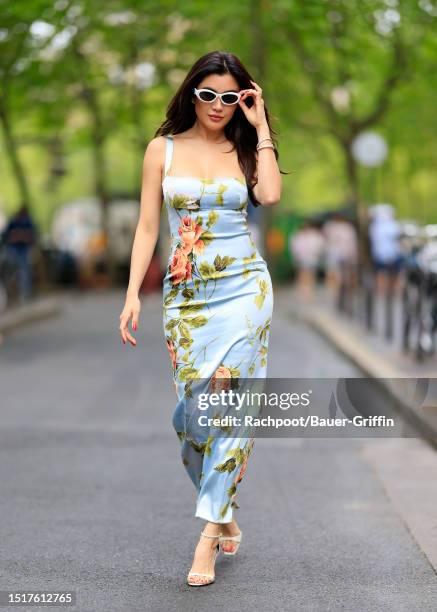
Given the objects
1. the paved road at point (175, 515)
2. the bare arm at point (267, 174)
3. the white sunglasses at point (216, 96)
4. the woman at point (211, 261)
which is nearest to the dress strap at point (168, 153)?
the woman at point (211, 261)

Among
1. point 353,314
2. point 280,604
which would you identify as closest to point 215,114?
point 280,604

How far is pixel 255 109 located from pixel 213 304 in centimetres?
73

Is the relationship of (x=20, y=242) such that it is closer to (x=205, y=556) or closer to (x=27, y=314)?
(x=27, y=314)

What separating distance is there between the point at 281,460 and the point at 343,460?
375mm

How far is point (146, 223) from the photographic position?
200 inches

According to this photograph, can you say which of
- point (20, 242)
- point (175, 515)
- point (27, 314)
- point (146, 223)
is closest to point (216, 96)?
point (146, 223)

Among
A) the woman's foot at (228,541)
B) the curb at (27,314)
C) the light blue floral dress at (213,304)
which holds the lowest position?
the curb at (27,314)

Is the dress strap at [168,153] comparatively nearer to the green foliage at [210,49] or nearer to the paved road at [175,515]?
the paved road at [175,515]

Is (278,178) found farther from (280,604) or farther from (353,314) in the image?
(353,314)

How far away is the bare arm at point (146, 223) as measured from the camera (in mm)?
5023

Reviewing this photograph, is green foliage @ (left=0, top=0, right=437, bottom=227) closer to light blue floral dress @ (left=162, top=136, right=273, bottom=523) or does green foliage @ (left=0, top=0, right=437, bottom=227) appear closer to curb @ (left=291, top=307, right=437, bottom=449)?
curb @ (left=291, top=307, right=437, bottom=449)

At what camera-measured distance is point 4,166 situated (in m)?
56.3

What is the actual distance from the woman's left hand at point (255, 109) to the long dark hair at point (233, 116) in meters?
0.05

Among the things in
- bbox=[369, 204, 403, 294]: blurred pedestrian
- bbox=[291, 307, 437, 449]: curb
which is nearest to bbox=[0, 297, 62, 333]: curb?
bbox=[291, 307, 437, 449]: curb
